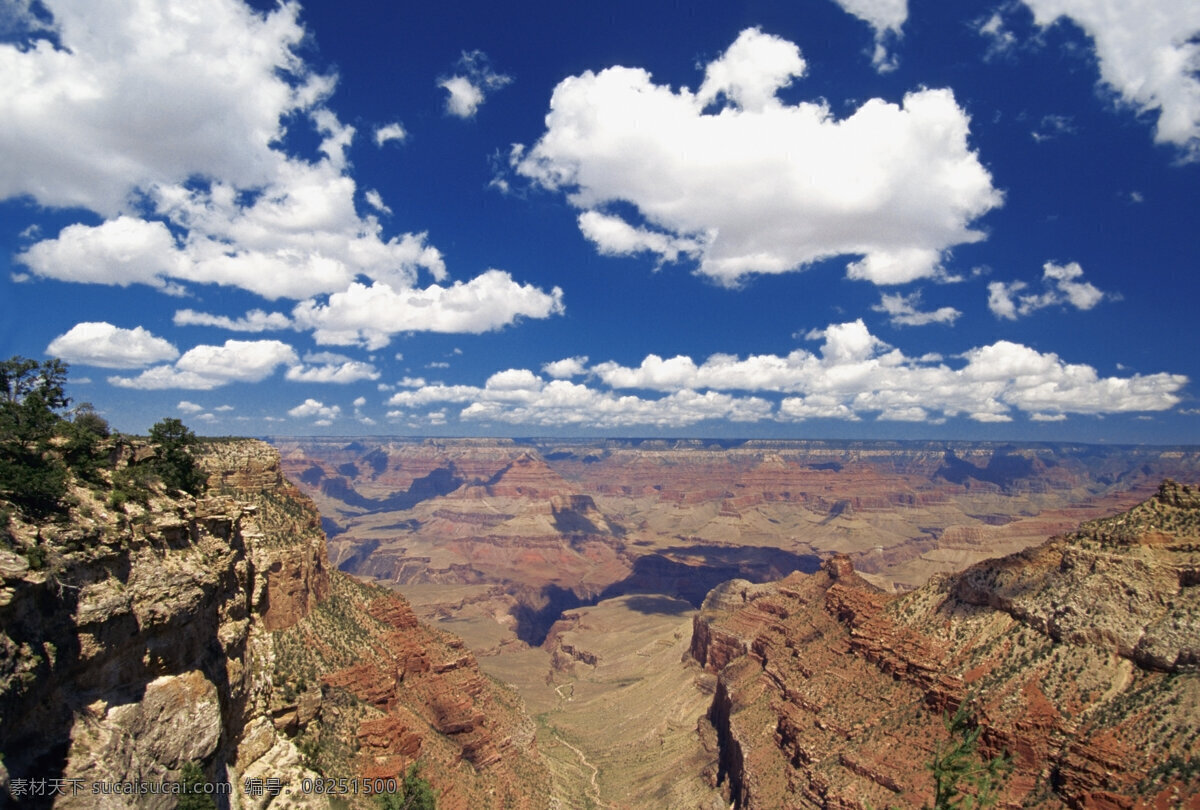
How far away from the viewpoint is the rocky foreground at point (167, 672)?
1669 centimetres

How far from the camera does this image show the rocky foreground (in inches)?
657

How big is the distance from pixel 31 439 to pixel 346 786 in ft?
91.5

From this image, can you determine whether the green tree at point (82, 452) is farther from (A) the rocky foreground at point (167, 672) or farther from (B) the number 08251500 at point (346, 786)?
(B) the number 08251500 at point (346, 786)

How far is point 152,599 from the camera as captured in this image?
68.8 ft

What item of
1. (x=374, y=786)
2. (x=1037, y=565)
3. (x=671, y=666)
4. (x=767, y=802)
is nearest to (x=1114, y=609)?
(x=1037, y=565)

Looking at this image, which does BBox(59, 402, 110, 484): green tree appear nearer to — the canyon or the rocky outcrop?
the canyon

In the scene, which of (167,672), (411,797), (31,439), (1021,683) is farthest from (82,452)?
(1021,683)

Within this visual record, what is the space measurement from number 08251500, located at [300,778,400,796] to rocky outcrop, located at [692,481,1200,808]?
120ft

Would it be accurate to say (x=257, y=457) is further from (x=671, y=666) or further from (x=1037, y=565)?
(x=671, y=666)

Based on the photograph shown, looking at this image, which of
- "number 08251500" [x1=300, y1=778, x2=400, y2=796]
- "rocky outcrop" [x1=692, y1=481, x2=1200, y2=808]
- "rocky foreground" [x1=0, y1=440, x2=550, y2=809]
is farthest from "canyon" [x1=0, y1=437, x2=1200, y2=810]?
"number 08251500" [x1=300, y1=778, x2=400, y2=796]

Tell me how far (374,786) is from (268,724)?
1728 centimetres

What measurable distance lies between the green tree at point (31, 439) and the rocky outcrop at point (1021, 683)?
45512 mm

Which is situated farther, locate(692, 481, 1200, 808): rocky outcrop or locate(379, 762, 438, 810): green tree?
locate(692, 481, 1200, 808): rocky outcrop

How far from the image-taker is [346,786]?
38.6m
